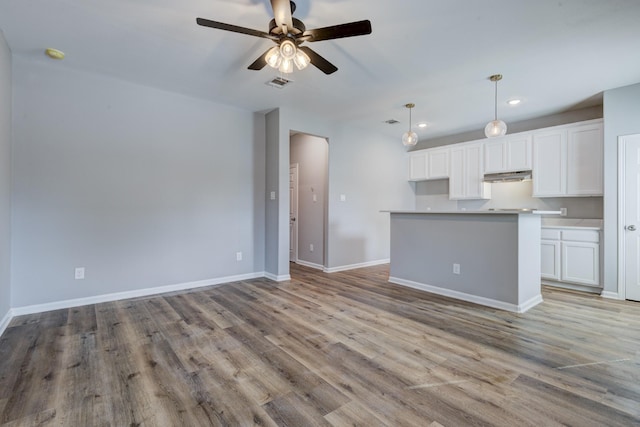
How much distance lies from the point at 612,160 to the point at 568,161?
583 mm

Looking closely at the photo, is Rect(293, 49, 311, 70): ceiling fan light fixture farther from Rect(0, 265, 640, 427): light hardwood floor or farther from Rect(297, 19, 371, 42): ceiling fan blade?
Rect(0, 265, 640, 427): light hardwood floor

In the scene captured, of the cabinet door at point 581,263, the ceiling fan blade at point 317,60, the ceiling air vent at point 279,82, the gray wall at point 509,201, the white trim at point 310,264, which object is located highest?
the ceiling air vent at point 279,82

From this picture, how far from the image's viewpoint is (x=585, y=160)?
4105 millimetres

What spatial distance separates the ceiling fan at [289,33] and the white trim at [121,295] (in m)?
3.03

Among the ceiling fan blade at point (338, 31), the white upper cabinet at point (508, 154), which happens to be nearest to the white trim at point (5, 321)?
the ceiling fan blade at point (338, 31)

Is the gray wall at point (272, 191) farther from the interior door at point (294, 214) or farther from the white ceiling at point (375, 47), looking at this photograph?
the interior door at point (294, 214)

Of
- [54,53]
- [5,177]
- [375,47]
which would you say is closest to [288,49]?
[375,47]

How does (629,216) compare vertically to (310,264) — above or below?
above

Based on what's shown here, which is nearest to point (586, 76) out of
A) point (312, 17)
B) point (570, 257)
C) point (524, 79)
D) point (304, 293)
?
point (524, 79)

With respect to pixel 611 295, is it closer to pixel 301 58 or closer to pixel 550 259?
pixel 550 259

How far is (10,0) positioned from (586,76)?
5300 millimetres

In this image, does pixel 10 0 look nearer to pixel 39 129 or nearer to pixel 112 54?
pixel 112 54

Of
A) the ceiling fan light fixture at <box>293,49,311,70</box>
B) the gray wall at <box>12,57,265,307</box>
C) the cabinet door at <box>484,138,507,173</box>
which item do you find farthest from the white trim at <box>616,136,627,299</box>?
the gray wall at <box>12,57,265,307</box>

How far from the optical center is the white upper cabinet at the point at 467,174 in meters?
5.28
